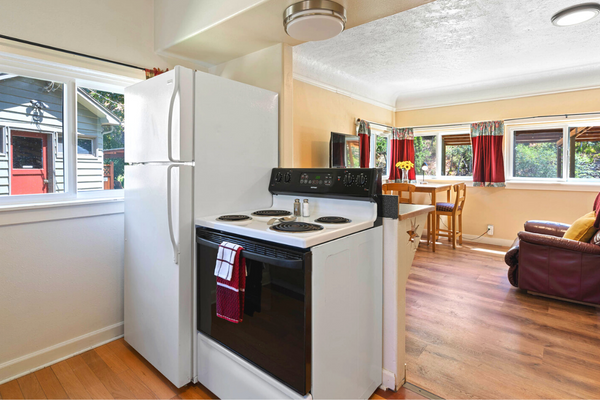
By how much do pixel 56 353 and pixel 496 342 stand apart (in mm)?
2970

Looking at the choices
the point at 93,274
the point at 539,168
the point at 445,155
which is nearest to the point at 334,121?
the point at 445,155

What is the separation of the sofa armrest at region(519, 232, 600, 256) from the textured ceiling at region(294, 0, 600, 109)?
202 cm

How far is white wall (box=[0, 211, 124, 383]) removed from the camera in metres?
1.94

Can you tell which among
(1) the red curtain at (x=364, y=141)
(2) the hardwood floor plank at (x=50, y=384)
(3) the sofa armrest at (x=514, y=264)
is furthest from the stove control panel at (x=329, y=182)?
(1) the red curtain at (x=364, y=141)

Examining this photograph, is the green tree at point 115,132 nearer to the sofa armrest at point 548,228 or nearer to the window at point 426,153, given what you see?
the sofa armrest at point 548,228

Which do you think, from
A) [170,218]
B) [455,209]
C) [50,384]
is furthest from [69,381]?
[455,209]

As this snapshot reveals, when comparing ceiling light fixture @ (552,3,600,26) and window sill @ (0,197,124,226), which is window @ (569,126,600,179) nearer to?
ceiling light fixture @ (552,3,600,26)

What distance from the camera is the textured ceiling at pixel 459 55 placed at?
3043 mm

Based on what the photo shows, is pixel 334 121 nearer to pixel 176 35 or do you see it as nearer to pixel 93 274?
pixel 176 35

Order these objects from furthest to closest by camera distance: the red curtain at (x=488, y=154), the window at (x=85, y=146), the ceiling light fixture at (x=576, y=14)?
the red curtain at (x=488, y=154)
the ceiling light fixture at (x=576, y=14)
the window at (x=85, y=146)

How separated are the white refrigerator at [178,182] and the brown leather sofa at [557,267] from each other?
2592mm

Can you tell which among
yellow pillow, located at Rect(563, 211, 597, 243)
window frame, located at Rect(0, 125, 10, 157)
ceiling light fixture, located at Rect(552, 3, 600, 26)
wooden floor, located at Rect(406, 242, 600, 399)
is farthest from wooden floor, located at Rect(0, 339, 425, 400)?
ceiling light fixture, located at Rect(552, 3, 600, 26)

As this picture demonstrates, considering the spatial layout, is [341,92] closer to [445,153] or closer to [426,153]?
[426,153]

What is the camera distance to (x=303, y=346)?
1.35m
